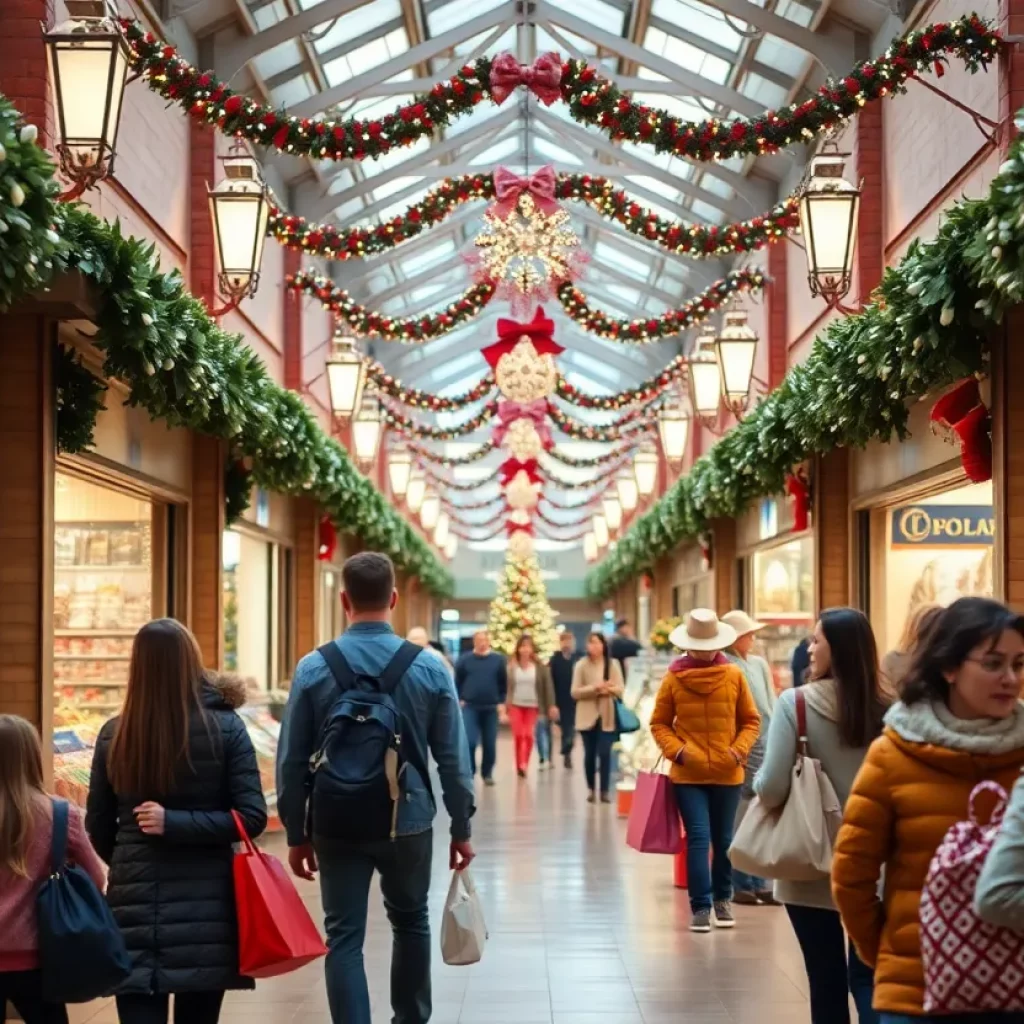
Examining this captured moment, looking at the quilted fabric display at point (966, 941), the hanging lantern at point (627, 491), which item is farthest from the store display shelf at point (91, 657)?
the hanging lantern at point (627, 491)

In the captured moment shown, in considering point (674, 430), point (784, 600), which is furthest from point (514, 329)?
point (674, 430)

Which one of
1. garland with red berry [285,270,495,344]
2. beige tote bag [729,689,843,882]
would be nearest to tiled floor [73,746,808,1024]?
beige tote bag [729,689,843,882]

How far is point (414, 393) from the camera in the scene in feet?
61.4

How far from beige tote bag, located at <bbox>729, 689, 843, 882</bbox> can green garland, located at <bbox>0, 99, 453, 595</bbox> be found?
2930mm

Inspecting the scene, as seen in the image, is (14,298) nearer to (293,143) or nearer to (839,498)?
(293,143)

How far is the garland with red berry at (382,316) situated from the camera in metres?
14.4

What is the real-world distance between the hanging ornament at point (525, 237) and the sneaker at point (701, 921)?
4875 mm

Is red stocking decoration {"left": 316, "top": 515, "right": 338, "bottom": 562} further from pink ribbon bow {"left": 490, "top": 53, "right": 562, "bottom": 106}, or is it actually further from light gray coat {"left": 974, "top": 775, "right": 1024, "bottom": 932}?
light gray coat {"left": 974, "top": 775, "right": 1024, "bottom": 932}

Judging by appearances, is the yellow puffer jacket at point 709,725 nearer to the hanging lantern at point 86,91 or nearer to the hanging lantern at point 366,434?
the hanging lantern at point 86,91

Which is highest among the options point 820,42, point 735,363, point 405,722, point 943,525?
point 820,42

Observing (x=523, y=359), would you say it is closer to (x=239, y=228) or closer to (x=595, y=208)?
(x=595, y=208)

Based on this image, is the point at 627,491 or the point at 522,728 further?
the point at 627,491

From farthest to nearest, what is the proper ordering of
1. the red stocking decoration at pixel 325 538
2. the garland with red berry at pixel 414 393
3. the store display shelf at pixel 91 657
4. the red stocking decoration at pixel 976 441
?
the red stocking decoration at pixel 325 538 → the garland with red berry at pixel 414 393 → the store display shelf at pixel 91 657 → the red stocking decoration at pixel 976 441

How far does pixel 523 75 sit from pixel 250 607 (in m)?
8.01
